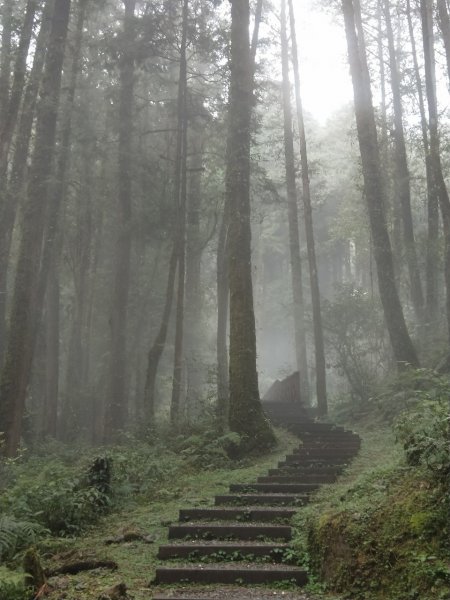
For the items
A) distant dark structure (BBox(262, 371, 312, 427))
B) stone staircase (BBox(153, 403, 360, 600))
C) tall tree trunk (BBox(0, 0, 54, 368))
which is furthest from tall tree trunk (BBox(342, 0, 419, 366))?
tall tree trunk (BBox(0, 0, 54, 368))

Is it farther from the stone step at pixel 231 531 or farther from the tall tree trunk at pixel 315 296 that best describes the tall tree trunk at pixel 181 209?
the stone step at pixel 231 531

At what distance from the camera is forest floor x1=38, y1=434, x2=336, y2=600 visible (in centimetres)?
497

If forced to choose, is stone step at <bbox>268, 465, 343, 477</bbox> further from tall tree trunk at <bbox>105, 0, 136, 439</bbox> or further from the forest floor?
tall tree trunk at <bbox>105, 0, 136, 439</bbox>

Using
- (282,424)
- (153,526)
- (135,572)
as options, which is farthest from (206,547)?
(282,424)

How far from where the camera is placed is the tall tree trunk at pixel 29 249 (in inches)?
435

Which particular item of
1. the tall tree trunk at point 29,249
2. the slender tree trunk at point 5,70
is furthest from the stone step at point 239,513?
the slender tree trunk at point 5,70

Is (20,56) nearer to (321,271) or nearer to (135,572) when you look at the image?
(135,572)

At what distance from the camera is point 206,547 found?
233 inches

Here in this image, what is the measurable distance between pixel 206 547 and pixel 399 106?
65.8 ft

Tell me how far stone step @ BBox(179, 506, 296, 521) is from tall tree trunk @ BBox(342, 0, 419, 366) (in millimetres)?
8525

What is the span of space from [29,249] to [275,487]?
7.17 meters

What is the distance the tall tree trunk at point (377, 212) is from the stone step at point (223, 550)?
31.1ft

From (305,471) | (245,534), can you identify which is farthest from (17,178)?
(245,534)

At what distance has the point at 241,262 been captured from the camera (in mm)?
12062
